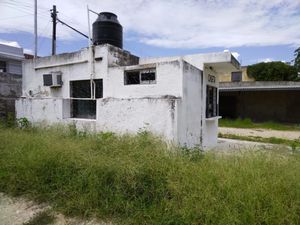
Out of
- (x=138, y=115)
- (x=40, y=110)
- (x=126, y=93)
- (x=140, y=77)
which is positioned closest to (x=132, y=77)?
(x=140, y=77)

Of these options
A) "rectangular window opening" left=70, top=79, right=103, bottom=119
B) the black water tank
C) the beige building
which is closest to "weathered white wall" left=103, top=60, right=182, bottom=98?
"rectangular window opening" left=70, top=79, right=103, bottom=119

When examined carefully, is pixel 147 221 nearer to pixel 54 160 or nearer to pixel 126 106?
pixel 54 160

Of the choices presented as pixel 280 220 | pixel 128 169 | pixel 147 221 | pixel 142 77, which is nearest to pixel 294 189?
pixel 280 220

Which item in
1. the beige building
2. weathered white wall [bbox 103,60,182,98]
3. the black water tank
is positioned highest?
the beige building

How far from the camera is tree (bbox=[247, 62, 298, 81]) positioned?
27.0 metres

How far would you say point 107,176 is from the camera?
12.0ft

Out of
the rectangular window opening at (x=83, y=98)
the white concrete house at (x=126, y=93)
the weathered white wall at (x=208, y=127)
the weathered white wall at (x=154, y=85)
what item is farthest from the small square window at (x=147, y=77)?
the weathered white wall at (x=208, y=127)

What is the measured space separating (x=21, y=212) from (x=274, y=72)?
29280 mm

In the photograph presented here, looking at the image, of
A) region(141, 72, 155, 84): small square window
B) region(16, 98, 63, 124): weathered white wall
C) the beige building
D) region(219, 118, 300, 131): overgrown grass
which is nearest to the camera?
region(141, 72, 155, 84): small square window

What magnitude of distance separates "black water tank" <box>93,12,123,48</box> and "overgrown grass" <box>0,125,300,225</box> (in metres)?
3.95

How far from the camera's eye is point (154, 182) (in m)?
3.44

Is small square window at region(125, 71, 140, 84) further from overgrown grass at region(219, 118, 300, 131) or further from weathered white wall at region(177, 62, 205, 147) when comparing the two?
overgrown grass at region(219, 118, 300, 131)

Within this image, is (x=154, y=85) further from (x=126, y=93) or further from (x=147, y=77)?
(x=126, y=93)

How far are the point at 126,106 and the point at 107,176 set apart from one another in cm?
242
